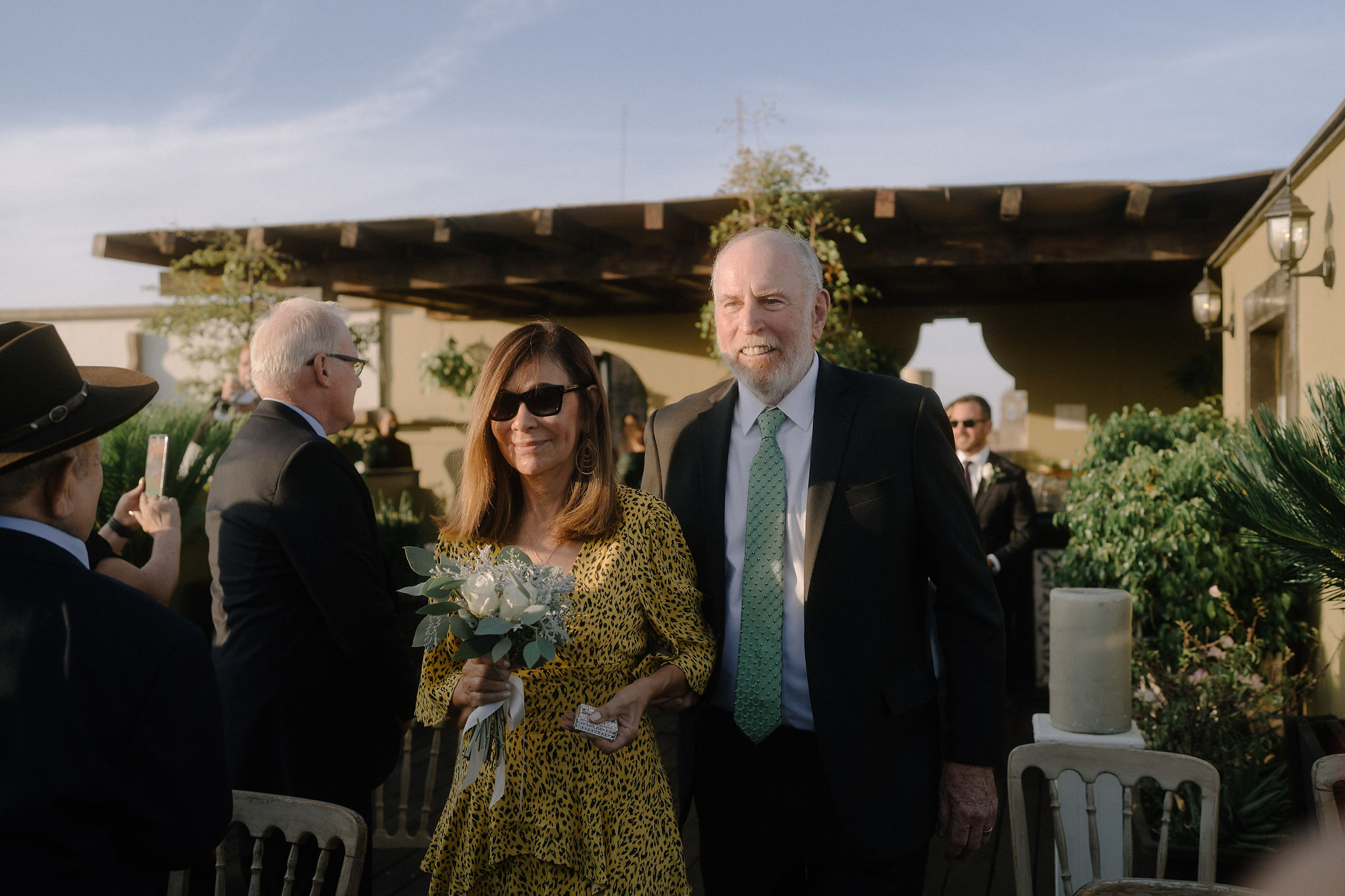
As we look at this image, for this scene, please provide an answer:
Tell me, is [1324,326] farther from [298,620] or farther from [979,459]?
[298,620]

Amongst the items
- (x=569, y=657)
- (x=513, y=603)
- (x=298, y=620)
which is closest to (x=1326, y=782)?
(x=569, y=657)

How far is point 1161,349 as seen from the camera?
31.4ft

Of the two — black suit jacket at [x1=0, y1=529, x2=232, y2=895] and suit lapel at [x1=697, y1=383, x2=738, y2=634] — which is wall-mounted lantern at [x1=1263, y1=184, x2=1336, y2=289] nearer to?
suit lapel at [x1=697, y1=383, x2=738, y2=634]

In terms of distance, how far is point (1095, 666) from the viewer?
10.4ft

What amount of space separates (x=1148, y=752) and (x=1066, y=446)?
8545mm

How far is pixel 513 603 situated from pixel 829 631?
2.10 feet

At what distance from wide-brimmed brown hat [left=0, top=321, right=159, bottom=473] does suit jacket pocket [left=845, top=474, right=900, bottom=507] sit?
1248 millimetres

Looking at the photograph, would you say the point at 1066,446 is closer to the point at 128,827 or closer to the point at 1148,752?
the point at 1148,752

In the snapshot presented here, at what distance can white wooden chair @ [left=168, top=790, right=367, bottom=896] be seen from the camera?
1641 millimetres

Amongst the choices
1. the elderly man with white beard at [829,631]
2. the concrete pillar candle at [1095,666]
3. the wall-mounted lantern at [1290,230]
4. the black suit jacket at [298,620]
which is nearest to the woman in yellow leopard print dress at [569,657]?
the elderly man with white beard at [829,631]

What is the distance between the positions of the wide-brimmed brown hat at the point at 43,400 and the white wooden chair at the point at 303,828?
76cm

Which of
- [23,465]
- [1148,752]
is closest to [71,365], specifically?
[23,465]

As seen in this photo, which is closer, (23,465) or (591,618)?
(23,465)

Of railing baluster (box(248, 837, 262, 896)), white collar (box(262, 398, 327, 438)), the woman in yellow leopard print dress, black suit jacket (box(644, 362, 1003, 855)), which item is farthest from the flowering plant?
white collar (box(262, 398, 327, 438))
